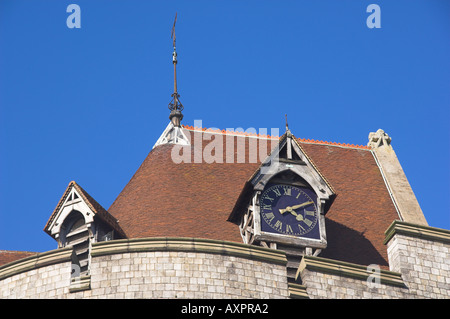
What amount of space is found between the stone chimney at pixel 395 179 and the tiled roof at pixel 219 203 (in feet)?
0.96

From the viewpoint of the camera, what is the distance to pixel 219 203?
41125mm

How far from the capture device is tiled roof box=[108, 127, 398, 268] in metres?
39.6

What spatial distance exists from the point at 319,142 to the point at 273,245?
9852 millimetres

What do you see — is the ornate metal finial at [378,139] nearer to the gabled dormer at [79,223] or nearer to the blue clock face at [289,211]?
the blue clock face at [289,211]

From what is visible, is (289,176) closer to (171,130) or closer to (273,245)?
(273,245)

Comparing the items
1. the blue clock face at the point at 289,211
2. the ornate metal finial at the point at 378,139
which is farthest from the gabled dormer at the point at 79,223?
the ornate metal finial at the point at 378,139

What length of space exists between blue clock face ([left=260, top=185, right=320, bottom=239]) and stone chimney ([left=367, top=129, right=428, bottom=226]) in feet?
16.3

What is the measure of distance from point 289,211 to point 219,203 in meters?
3.37

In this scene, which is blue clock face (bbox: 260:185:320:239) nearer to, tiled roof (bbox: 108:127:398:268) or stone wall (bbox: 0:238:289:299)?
tiled roof (bbox: 108:127:398:268)

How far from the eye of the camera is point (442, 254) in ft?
124

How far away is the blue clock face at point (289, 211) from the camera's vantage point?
38188mm

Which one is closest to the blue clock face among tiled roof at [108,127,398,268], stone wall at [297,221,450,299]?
tiled roof at [108,127,398,268]
